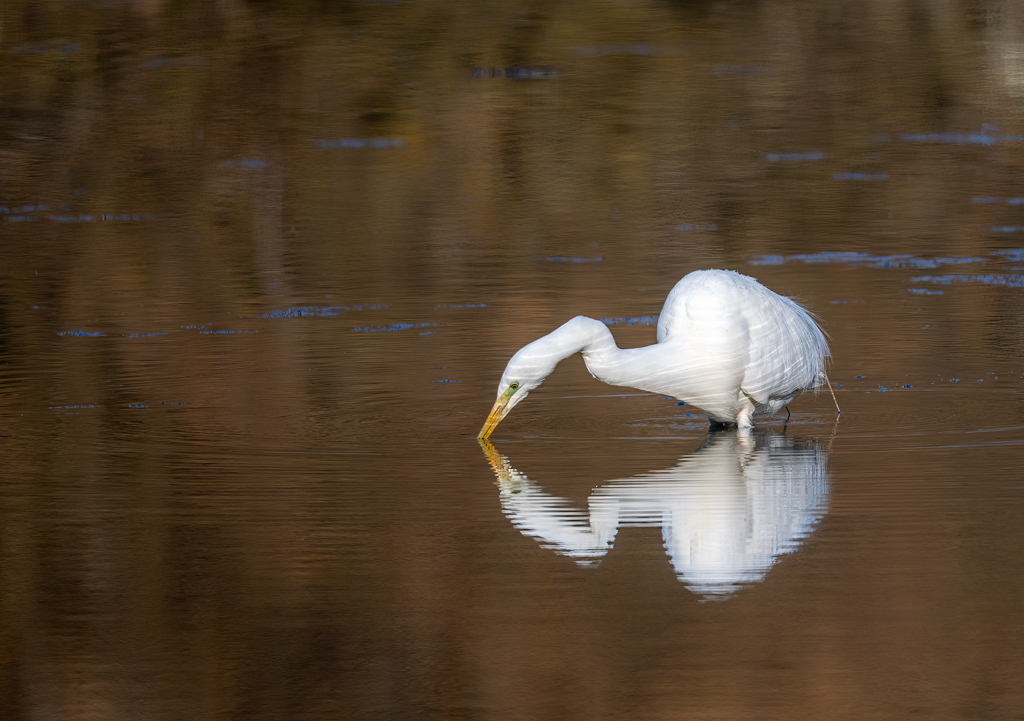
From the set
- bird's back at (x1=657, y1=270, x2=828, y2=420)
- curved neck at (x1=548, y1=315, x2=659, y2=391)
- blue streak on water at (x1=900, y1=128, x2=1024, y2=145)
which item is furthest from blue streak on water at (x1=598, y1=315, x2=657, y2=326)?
blue streak on water at (x1=900, y1=128, x2=1024, y2=145)

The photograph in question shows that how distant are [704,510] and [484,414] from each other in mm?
2478

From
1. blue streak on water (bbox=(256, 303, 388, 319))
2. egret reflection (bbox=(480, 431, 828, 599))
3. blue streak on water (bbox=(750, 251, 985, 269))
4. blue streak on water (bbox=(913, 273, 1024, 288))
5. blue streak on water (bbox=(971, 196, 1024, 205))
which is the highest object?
egret reflection (bbox=(480, 431, 828, 599))

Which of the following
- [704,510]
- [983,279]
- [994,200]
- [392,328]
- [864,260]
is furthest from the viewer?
[994,200]

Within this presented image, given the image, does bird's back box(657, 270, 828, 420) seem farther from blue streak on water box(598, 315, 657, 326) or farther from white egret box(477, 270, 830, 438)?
blue streak on water box(598, 315, 657, 326)

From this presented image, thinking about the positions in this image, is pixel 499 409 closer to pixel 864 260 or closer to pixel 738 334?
pixel 738 334

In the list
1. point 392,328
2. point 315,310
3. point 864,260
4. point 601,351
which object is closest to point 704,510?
point 601,351

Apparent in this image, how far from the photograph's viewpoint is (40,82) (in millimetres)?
26984

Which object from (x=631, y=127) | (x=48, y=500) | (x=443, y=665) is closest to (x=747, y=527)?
(x=443, y=665)

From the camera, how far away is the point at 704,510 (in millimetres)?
7520

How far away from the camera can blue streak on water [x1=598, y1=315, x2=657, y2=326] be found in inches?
Result: 488

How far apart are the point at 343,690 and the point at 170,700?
54 centimetres

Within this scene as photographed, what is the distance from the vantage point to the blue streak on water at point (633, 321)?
12398 mm

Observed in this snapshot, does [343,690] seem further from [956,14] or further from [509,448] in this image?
[956,14]

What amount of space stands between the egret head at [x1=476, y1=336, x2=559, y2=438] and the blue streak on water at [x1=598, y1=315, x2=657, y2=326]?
3.49 meters
